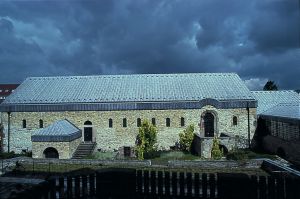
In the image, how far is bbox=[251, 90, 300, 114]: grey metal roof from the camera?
3541 centimetres

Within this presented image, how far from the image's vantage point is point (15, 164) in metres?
24.2

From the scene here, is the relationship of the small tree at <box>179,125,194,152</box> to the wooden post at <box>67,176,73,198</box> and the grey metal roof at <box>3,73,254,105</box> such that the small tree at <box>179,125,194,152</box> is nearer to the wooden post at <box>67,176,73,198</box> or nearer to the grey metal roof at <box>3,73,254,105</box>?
the grey metal roof at <box>3,73,254,105</box>

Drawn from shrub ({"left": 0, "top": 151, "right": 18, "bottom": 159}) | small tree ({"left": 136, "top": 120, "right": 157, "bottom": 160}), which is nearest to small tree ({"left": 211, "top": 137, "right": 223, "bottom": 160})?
small tree ({"left": 136, "top": 120, "right": 157, "bottom": 160})

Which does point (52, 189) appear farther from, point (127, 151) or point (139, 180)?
point (127, 151)

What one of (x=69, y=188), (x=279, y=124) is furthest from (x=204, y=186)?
(x=279, y=124)

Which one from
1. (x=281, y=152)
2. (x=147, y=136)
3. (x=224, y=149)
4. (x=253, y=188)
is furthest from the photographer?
(x=147, y=136)

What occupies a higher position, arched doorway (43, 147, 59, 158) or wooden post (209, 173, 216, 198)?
wooden post (209, 173, 216, 198)

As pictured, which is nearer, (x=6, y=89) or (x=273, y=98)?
(x=273, y=98)

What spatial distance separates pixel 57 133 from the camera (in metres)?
29.2

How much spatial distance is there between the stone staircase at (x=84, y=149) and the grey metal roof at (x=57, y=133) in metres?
0.98

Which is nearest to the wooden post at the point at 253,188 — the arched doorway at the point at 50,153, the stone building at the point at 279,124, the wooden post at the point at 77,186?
the wooden post at the point at 77,186

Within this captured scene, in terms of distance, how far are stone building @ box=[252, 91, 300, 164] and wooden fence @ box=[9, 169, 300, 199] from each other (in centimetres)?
1407

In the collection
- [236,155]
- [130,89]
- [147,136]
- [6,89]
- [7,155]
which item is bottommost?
[7,155]

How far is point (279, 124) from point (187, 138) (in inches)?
297
